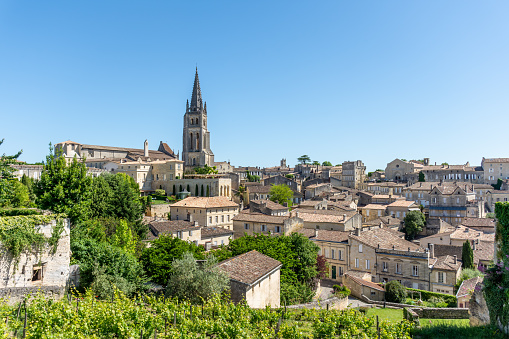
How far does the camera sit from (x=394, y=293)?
27859mm

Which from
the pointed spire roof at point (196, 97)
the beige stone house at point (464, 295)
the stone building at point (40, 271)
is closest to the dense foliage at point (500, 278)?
the beige stone house at point (464, 295)

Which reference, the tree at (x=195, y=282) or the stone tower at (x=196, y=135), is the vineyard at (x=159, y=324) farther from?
the stone tower at (x=196, y=135)

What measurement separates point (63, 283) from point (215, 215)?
1258 inches

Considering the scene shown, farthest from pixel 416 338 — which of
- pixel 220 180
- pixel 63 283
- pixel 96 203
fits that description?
pixel 220 180

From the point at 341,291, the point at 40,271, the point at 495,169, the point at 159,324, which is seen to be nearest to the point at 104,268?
the point at 40,271

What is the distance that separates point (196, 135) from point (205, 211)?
51.9 metres

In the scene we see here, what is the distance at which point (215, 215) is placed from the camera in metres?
48.3

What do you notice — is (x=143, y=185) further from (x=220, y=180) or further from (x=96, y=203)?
(x=96, y=203)

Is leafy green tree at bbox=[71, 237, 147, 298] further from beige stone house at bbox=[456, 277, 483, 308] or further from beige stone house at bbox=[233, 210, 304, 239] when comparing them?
beige stone house at bbox=[456, 277, 483, 308]

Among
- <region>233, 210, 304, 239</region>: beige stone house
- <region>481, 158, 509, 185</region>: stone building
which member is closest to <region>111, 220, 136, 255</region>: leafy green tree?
<region>233, 210, 304, 239</region>: beige stone house

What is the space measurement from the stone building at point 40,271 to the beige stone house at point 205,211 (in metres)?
27.8

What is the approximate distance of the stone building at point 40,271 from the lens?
49.0 feet

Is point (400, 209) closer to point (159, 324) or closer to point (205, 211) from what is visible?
point (205, 211)

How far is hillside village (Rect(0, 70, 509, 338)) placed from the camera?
1752 centimetres
